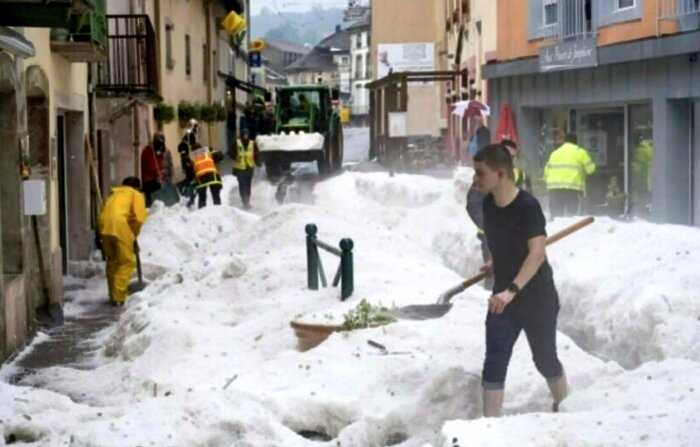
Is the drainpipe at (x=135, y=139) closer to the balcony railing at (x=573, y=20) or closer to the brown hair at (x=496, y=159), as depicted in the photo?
the balcony railing at (x=573, y=20)

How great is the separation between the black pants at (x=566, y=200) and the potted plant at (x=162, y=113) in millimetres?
12783

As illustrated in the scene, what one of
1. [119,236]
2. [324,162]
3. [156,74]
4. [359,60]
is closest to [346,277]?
[119,236]

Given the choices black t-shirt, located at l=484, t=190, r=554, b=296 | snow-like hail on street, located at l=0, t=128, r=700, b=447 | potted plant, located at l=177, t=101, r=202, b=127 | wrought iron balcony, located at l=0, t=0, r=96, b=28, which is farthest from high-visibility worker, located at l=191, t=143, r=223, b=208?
black t-shirt, located at l=484, t=190, r=554, b=296

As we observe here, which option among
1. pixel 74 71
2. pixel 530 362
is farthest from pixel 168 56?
pixel 530 362

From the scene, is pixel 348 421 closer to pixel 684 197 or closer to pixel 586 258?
pixel 586 258

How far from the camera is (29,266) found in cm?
1278

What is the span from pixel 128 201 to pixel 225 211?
6280mm

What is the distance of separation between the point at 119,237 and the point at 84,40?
2281 mm

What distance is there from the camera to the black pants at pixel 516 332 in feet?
24.2

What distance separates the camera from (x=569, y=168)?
57.5ft

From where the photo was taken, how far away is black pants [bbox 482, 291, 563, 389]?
7.37 meters

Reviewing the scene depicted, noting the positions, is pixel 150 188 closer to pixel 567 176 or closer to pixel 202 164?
pixel 202 164

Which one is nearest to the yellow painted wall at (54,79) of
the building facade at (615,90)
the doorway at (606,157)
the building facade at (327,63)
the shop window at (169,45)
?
the building facade at (615,90)

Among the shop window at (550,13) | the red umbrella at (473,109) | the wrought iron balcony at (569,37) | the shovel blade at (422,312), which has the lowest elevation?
the shovel blade at (422,312)
